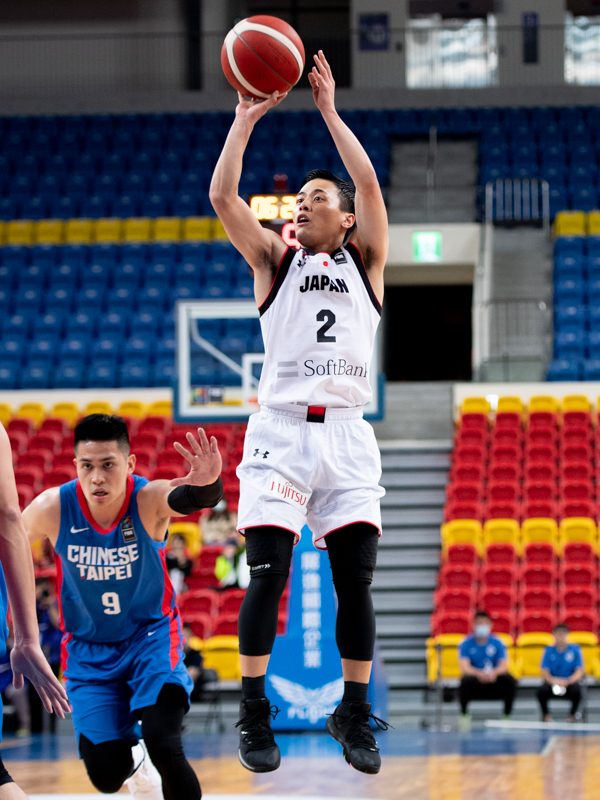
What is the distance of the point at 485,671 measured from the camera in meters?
10.8

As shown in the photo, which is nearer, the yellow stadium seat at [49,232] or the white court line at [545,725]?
the white court line at [545,725]

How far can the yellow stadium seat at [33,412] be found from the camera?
15266 mm

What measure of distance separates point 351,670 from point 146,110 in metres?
18.8

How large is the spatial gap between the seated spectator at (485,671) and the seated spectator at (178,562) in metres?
3.00

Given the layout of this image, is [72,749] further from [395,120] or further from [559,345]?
[395,120]

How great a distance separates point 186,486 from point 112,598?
0.72 m

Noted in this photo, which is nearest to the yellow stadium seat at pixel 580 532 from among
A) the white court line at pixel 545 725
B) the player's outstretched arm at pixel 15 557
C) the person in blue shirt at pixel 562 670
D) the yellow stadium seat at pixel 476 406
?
the person in blue shirt at pixel 562 670

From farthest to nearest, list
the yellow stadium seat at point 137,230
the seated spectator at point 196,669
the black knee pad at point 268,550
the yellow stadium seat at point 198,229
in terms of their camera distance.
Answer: the yellow stadium seat at point 137,230 → the yellow stadium seat at point 198,229 → the seated spectator at point 196,669 → the black knee pad at point 268,550

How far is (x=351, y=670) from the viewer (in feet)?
Result: 12.6

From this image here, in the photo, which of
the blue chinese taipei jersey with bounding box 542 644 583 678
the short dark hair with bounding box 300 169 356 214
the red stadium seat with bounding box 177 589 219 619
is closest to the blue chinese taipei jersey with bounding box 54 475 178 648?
the short dark hair with bounding box 300 169 356 214

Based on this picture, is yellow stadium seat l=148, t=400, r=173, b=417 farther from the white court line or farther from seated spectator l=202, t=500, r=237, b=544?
the white court line

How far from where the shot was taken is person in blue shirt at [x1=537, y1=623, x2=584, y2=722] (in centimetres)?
1056

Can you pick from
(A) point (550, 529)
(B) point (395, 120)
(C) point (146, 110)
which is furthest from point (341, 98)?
(A) point (550, 529)

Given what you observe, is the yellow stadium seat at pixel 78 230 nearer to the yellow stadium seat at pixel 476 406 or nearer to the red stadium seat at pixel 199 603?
the yellow stadium seat at pixel 476 406
